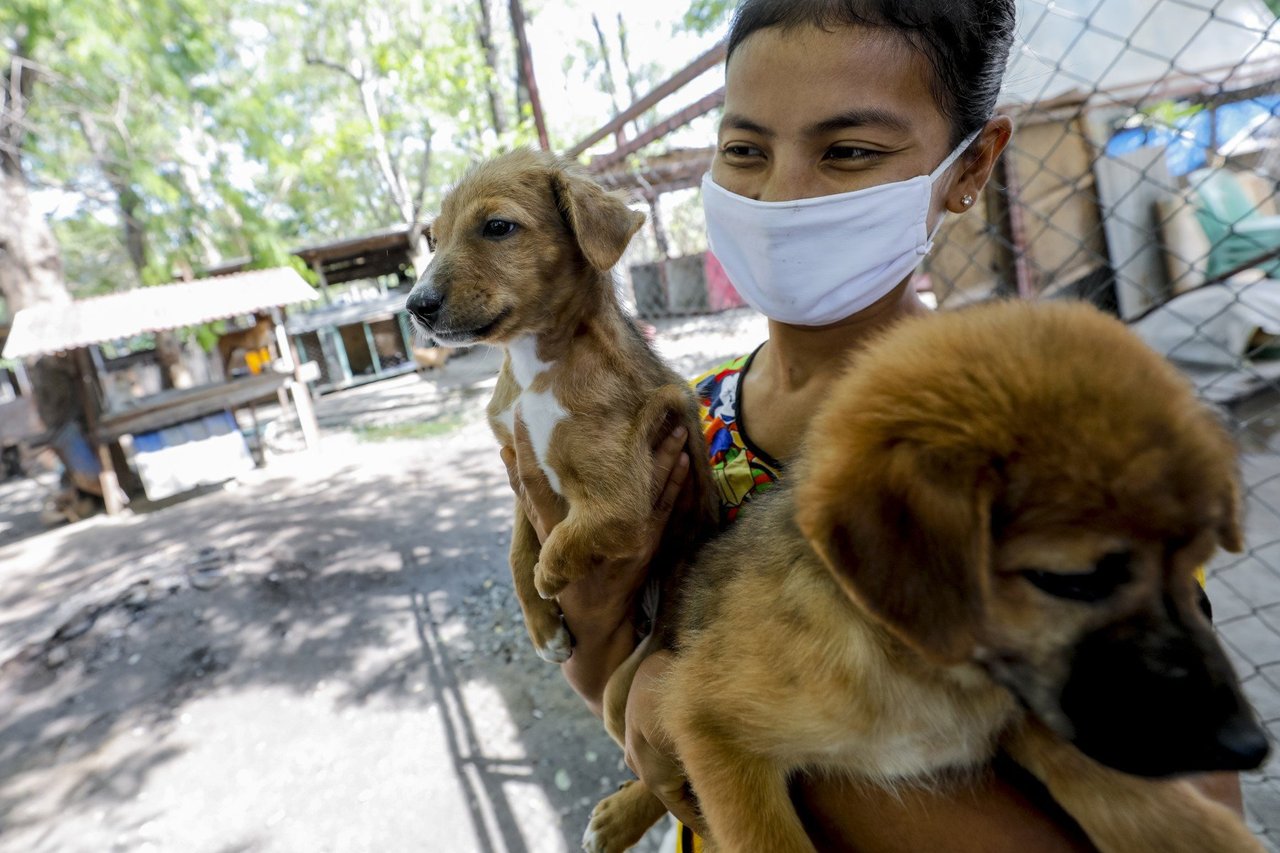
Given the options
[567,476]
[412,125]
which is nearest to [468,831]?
[567,476]

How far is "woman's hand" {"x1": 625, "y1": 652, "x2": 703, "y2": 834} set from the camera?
178cm

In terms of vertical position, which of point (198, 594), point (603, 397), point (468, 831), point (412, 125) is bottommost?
point (468, 831)

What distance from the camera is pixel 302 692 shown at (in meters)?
5.76

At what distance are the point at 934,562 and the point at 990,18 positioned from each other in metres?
1.67

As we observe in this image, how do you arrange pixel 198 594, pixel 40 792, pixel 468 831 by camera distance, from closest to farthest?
pixel 468 831, pixel 40 792, pixel 198 594

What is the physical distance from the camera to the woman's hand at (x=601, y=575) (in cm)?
218

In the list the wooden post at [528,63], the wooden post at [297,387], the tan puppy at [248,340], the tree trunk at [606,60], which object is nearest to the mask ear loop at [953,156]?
the wooden post at [528,63]

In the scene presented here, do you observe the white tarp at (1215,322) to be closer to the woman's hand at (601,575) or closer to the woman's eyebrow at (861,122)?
the woman's eyebrow at (861,122)

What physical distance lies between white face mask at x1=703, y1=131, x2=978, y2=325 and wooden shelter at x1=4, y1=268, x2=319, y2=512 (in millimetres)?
11910

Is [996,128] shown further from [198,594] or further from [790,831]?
[198,594]

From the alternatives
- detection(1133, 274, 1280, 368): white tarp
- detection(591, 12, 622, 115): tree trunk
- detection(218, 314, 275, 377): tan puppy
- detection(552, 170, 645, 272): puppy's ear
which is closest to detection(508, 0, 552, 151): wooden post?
detection(552, 170, 645, 272): puppy's ear

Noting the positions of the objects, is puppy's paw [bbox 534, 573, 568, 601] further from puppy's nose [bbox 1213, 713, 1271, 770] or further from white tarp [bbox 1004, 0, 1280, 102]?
white tarp [bbox 1004, 0, 1280, 102]

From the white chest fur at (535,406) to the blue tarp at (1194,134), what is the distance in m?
4.87

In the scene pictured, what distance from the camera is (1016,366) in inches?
45.6
